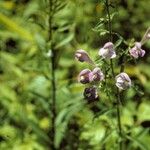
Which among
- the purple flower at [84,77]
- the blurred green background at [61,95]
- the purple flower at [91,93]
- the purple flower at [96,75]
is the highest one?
the purple flower at [96,75]

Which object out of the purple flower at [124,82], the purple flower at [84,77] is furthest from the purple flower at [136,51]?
the purple flower at [84,77]

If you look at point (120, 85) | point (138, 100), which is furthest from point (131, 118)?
point (120, 85)

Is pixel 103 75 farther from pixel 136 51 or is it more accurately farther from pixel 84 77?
pixel 136 51

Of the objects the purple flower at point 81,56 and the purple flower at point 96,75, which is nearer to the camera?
the purple flower at point 96,75

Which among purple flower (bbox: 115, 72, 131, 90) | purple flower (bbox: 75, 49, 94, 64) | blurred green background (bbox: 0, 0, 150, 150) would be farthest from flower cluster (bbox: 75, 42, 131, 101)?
blurred green background (bbox: 0, 0, 150, 150)

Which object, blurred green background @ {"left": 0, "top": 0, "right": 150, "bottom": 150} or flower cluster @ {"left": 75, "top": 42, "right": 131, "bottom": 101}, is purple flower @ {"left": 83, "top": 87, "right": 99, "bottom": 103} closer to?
flower cluster @ {"left": 75, "top": 42, "right": 131, "bottom": 101}

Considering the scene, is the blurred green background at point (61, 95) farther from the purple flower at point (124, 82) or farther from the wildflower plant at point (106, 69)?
the purple flower at point (124, 82)
